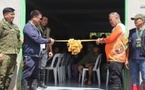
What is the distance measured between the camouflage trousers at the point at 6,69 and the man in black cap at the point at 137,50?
2.26 m

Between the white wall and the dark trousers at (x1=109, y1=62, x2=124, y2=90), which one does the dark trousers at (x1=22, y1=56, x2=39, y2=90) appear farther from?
the white wall

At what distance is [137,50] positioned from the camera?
574 centimetres

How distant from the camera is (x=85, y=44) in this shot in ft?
36.1

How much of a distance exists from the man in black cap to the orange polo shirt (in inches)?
6.7

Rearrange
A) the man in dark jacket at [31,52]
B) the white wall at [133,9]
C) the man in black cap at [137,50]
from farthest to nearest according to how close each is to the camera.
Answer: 1. the white wall at [133,9]
2. the man in dark jacket at [31,52]
3. the man in black cap at [137,50]

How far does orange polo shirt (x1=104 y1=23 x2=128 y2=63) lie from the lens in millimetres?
5719

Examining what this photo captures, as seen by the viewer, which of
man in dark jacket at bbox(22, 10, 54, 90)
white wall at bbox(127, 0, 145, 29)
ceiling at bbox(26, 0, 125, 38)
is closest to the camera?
man in dark jacket at bbox(22, 10, 54, 90)

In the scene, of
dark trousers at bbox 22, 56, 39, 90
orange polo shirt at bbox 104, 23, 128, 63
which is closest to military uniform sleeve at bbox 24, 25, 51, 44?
dark trousers at bbox 22, 56, 39, 90

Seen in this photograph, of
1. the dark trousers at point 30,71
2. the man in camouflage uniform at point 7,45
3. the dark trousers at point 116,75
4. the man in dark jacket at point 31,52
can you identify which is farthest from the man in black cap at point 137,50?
the man in camouflage uniform at point 7,45

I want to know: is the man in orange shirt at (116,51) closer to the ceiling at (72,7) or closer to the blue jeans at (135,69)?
the blue jeans at (135,69)

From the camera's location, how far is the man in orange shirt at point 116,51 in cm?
572

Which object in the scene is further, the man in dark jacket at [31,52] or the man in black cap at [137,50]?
the man in dark jacket at [31,52]

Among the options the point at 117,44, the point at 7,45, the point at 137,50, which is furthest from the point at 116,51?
the point at 7,45

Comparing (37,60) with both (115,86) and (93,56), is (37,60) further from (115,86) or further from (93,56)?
(93,56)
